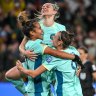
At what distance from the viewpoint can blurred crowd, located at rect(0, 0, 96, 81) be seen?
1422 centimetres

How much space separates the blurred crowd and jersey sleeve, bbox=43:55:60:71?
561 centimetres

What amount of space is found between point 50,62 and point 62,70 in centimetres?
19

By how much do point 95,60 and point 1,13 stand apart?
2.94 m

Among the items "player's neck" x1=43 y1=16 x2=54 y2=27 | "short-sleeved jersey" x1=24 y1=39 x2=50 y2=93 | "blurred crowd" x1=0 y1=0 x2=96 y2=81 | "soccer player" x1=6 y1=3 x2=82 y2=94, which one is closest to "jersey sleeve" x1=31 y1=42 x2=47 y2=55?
"short-sleeved jersey" x1=24 y1=39 x2=50 y2=93

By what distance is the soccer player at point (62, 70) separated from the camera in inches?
298

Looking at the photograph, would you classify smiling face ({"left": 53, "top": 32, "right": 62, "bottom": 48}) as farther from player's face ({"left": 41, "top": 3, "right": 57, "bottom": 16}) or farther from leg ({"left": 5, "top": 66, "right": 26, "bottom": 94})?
leg ({"left": 5, "top": 66, "right": 26, "bottom": 94})

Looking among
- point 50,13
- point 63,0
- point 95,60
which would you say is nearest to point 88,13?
point 63,0

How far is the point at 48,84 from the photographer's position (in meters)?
7.93

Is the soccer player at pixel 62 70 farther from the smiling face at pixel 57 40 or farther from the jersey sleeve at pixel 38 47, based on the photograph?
the jersey sleeve at pixel 38 47

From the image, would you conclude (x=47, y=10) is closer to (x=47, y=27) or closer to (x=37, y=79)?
(x=47, y=27)

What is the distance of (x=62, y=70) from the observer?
759 cm

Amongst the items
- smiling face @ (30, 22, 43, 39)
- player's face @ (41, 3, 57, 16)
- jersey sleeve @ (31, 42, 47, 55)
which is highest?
player's face @ (41, 3, 57, 16)

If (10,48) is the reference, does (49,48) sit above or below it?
below

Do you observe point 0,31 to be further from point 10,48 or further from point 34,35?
point 34,35
